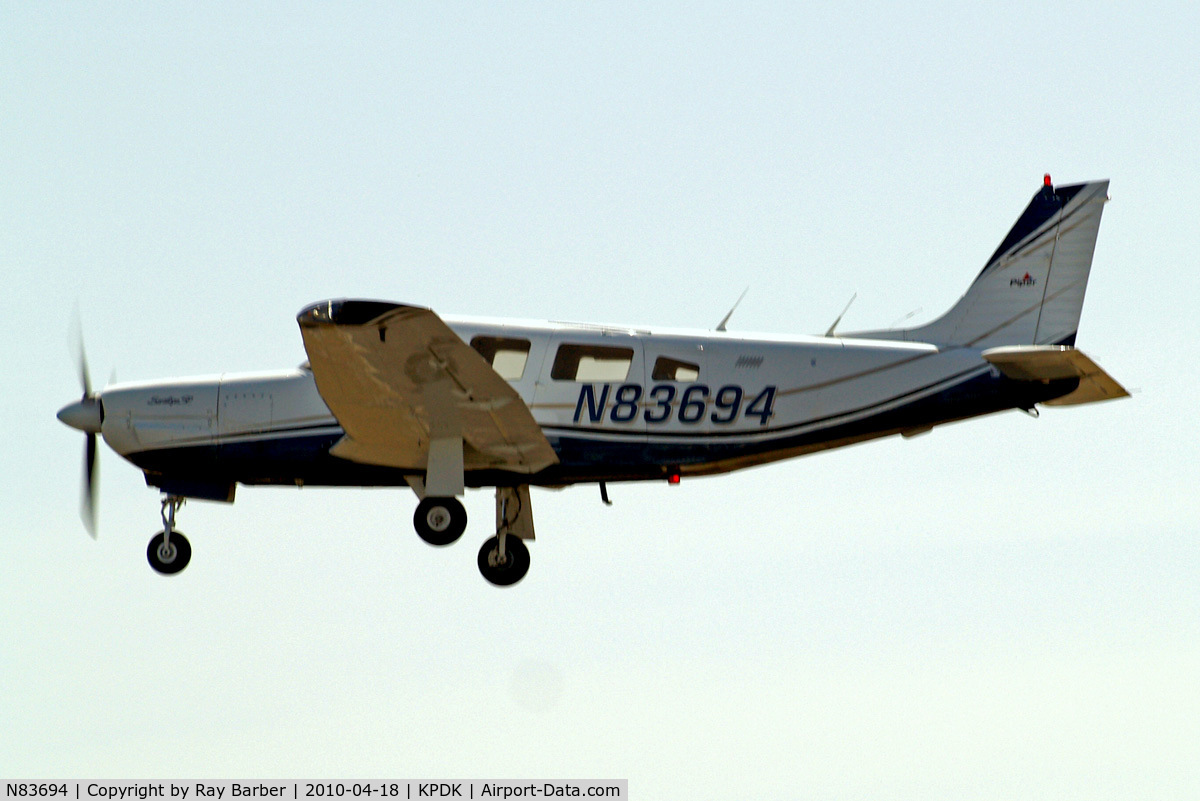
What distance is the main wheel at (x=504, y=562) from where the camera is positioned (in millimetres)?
17812

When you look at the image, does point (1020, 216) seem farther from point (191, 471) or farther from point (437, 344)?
point (191, 471)

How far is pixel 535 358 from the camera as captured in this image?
17.3 metres

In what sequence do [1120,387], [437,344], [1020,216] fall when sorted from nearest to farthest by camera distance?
[437,344] → [1120,387] → [1020,216]

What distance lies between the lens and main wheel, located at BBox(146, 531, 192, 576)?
62.3ft

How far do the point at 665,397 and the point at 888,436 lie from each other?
102 inches

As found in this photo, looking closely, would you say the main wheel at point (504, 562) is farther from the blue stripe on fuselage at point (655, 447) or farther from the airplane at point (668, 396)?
the blue stripe on fuselage at point (655, 447)

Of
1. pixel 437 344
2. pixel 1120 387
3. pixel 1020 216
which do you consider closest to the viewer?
pixel 437 344

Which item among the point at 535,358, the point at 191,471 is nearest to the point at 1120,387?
the point at 535,358

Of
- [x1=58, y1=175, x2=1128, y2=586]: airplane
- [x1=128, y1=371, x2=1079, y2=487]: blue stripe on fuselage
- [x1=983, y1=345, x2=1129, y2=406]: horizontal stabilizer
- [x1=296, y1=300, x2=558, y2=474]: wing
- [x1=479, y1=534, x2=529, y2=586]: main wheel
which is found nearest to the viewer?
[x1=296, y1=300, x2=558, y2=474]: wing

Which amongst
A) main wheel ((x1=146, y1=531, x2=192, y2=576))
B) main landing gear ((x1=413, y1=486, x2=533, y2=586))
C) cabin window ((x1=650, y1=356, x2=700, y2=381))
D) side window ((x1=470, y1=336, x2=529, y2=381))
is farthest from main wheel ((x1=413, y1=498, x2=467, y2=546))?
main wheel ((x1=146, y1=531, x2=192, y2=576))

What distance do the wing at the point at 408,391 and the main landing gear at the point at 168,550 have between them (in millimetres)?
2836

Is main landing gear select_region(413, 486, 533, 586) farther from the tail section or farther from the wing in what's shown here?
the tail section

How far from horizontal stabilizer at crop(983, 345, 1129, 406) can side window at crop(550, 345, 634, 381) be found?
404 centimetres

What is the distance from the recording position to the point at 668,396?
17.2m
